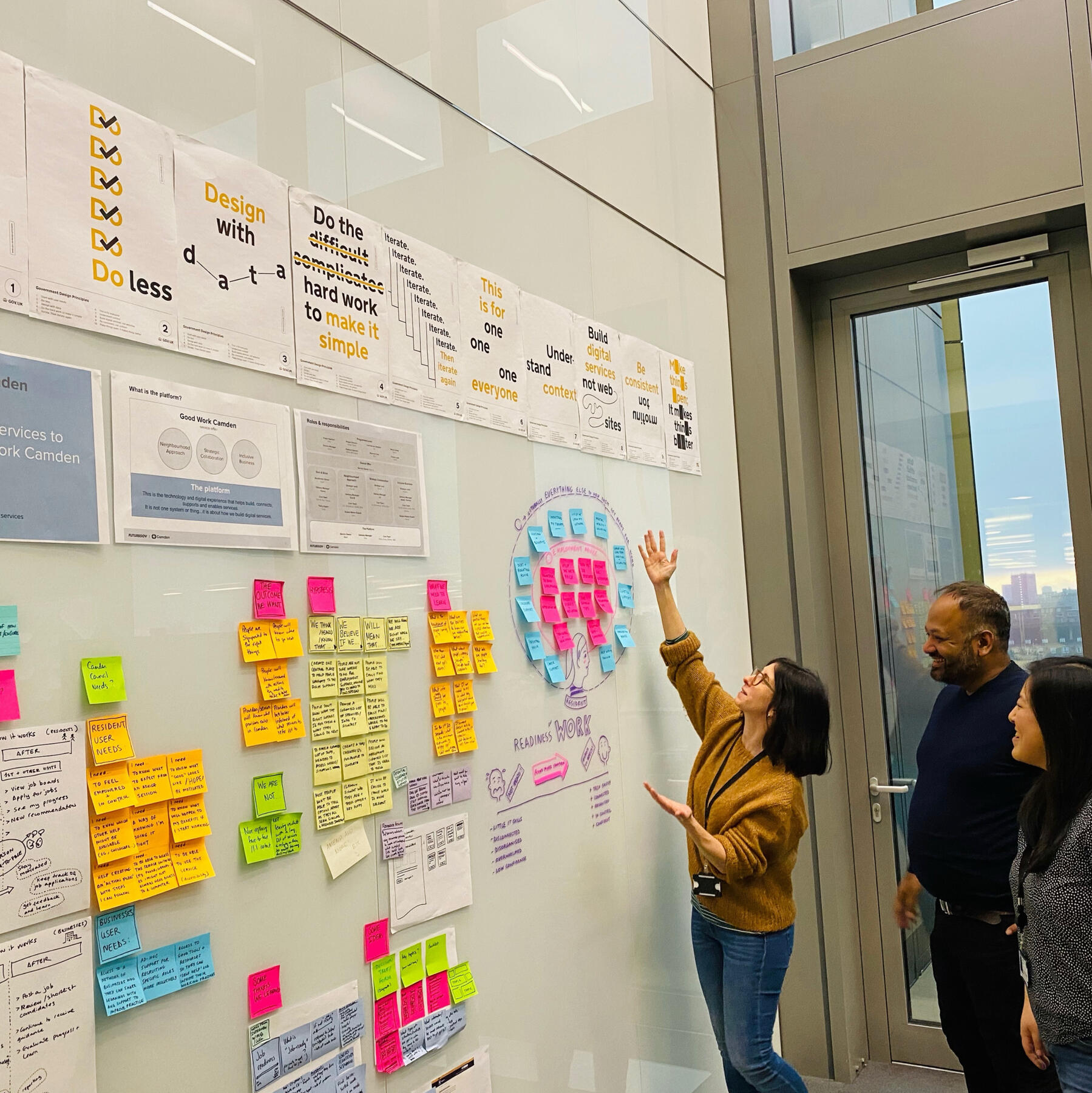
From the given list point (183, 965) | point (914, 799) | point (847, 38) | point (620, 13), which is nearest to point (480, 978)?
point (183, 965)

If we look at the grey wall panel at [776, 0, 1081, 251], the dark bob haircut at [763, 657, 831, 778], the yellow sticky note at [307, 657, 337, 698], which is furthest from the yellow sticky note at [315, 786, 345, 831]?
the grey wall panel at [776, 0, 1081, 251]

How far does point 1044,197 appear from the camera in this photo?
10.2ft

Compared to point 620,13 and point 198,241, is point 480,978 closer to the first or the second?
point 198,241

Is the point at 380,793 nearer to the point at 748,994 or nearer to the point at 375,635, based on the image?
the point at 375,635

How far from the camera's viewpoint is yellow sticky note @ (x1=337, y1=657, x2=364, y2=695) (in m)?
1.80

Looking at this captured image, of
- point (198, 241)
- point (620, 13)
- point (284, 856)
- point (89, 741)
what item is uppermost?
point (620, 13)

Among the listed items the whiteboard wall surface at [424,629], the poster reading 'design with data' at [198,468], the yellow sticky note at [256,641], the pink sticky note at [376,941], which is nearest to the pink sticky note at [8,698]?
the whiteboard wall surface at [424,629]

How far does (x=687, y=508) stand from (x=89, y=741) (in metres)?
2.09

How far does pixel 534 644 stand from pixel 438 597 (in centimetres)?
37

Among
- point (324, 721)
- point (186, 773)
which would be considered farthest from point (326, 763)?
point (186, 773)

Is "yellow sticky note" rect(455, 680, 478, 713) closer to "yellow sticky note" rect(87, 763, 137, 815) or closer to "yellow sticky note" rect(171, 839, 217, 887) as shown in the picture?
"yellow sticky note" rect(171, 839, 217, 887)

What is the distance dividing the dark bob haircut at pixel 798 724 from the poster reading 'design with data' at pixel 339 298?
125 cm

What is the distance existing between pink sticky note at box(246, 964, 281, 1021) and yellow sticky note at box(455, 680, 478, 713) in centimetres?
63

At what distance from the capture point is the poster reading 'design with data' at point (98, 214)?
4.60 ft
